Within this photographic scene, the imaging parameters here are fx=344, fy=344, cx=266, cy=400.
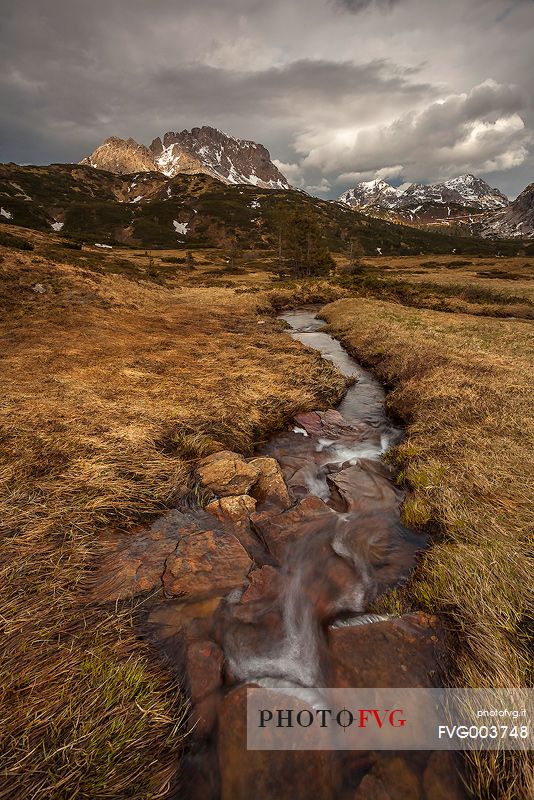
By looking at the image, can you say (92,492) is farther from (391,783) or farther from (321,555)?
(391,783)

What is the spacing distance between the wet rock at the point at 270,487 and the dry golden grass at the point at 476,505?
2450 millimetres

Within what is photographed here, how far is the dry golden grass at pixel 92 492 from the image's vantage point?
300 centimetres

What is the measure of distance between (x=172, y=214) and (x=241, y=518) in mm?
164305

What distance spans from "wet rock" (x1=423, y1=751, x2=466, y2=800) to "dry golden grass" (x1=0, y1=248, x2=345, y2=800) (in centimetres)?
241

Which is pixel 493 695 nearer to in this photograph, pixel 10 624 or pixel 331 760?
pixel 331 760

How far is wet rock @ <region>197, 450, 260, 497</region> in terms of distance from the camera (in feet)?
22.6

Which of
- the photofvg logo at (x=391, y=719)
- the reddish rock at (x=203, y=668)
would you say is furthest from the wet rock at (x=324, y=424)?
the photofvg logo at (x=391, y=719)

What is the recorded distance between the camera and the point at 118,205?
14275 cm

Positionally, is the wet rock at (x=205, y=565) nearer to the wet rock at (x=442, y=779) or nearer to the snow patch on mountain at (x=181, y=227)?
the wet rock at (x=442, y=779)

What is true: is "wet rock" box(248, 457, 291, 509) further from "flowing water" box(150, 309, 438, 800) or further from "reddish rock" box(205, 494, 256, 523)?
"reddish rock" box(205, 494, 256, 523)

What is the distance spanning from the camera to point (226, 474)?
282 inches

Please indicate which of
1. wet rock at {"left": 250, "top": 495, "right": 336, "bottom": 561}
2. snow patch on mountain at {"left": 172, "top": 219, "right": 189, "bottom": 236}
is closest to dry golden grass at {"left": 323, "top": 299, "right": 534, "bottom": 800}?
wet rock at {"left": 250, "top": 495, "right": 336, "bottom": 561}

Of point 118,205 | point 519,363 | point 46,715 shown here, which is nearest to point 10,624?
point 46,715

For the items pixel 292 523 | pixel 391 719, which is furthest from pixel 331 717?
pixel 292 523
